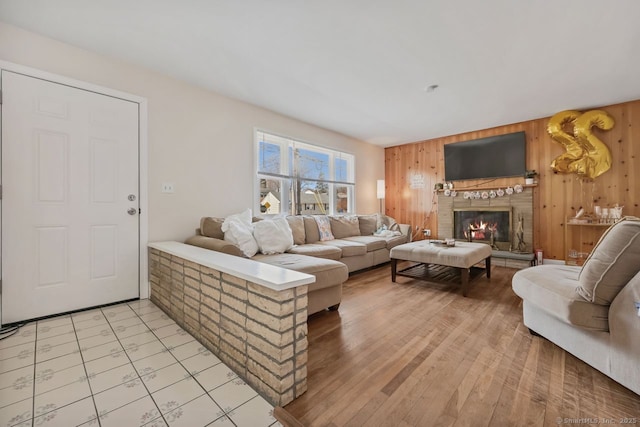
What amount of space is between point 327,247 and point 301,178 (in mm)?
1577

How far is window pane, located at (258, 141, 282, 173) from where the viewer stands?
3846 mm

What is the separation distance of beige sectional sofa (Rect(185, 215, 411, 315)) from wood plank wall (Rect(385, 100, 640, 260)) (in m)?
1.17

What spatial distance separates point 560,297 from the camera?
1.56m

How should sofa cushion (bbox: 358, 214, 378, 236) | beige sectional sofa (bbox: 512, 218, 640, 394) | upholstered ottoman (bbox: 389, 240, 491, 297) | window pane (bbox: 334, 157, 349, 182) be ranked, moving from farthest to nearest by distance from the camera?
window pane (bbox: 334, 157, 349, 182), sofa cushion (bbox: 358, 214, 378, 236), upholstered ottoman (bbox: 389, 240, 491, 297), beige sectional sofa (bbox: 512, 218, 640, 394)

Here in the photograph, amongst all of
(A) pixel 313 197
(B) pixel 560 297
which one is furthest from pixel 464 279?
(A) pixel 313 197

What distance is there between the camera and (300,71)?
2756 mm

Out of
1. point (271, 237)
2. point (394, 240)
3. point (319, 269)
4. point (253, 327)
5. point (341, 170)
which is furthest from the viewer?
point (341, 170)

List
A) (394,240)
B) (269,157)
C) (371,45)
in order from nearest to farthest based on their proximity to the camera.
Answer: (371,45) → (269,157) → (394,240)

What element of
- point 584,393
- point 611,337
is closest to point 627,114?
point 611,337

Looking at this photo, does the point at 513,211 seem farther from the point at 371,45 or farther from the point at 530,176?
the point at 371,45

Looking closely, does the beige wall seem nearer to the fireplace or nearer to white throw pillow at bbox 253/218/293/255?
white throw pillow at bbox 253/218/293/255

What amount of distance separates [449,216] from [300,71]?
395 cm

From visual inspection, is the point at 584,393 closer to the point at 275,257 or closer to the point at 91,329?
the point at 275,257

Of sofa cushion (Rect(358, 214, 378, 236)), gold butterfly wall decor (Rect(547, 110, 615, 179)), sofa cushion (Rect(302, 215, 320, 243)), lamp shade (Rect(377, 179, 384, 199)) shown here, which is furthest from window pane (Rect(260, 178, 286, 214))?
gold butterfly wall decor (Rect(547, 110, 615, 179))
